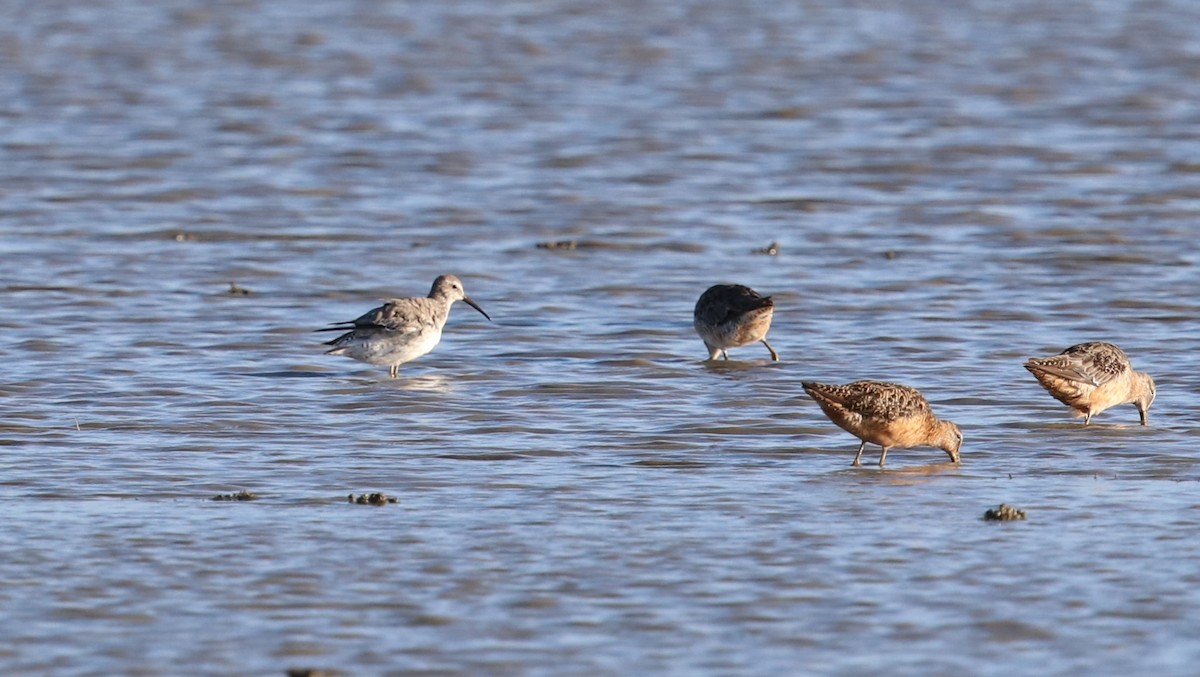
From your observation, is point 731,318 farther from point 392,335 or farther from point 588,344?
point 392,335

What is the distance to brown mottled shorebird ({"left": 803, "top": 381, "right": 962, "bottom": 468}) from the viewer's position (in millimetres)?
10594

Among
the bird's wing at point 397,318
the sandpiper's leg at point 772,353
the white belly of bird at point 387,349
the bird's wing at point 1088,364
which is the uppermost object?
the bird's wing at point 1088,364

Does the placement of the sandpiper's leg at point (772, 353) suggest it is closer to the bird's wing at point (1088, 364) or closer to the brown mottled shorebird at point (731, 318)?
the brown mottled shorebird at point (731, 318)

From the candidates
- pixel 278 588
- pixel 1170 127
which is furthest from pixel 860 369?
pixel 1170 127

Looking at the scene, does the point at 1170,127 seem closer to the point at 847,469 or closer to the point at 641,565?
the point at 847,469

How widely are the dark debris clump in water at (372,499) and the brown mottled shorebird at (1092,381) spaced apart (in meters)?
3.86

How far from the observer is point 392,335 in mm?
13555

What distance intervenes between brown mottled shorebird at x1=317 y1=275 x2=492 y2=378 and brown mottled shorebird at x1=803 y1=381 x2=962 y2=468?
3.75 meters

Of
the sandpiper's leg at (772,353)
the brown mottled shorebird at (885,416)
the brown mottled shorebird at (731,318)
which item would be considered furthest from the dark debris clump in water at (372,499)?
the sandpiper's leg at (772,353)

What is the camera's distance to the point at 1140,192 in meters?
20.9

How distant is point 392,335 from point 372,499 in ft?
13.5

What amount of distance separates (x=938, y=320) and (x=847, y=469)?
4.81 m

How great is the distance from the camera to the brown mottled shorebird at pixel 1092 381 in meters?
11.7

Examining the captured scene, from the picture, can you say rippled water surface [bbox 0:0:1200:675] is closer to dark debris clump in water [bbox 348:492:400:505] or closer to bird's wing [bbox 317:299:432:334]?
dark debris clump in water [bbox 348:492:400:505]
